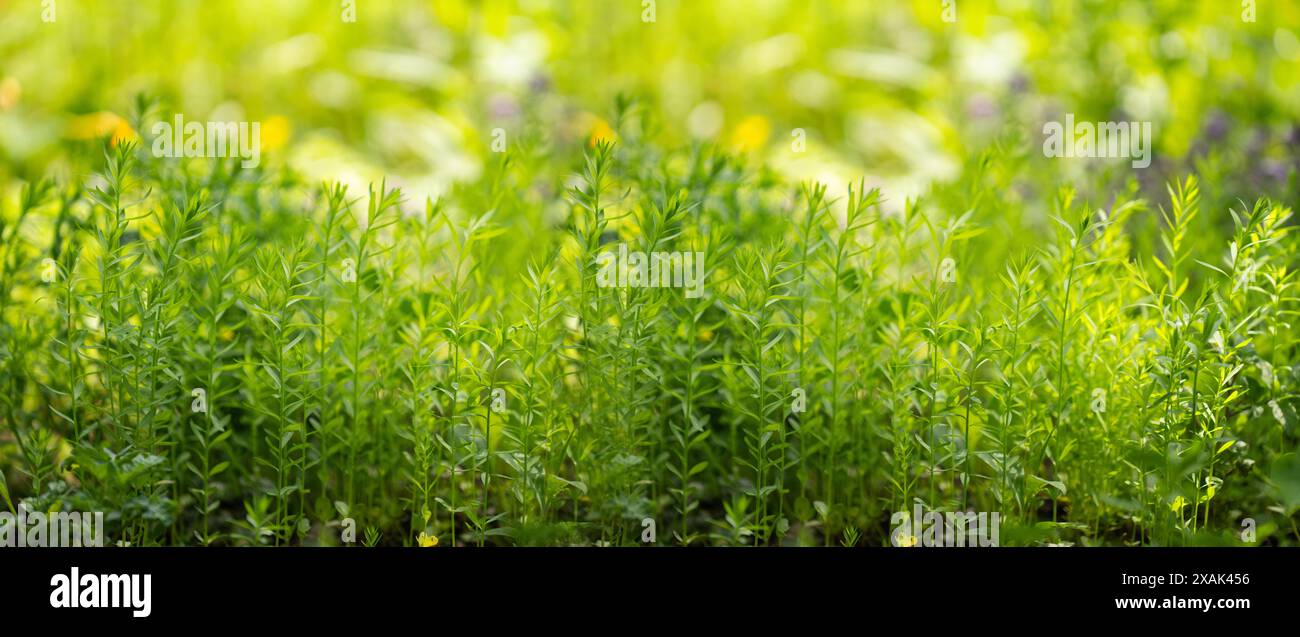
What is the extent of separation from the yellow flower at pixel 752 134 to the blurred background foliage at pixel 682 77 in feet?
0.04

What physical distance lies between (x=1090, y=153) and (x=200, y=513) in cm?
306

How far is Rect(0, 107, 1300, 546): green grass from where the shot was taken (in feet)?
9.46

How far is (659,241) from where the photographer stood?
2.89 m

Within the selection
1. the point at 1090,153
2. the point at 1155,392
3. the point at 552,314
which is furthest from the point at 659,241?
the point at 1090,153

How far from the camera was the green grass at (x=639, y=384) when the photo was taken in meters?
2.88

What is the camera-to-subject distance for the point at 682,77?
234 inches

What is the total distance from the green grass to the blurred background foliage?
4.50ft
